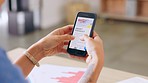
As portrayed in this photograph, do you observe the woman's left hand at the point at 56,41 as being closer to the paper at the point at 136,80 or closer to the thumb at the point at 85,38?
the thumb at the point at 85,38

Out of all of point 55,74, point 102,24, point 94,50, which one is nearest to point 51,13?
point 102,24

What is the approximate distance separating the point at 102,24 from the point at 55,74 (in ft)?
10.7

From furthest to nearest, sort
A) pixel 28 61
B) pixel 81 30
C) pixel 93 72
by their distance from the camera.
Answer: pixel 81 30 < pixel 28 61 < pixel 93 72

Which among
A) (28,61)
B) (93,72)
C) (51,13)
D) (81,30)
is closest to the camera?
(93,72)

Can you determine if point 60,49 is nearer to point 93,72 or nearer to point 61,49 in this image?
point 61,49

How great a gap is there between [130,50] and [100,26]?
1.04 meters

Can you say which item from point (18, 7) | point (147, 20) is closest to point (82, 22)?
point (18, 7)

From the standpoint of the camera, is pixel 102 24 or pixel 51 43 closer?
pixel 51 43

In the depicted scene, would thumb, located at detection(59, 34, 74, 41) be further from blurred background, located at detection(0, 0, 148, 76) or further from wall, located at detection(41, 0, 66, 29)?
wall, located at detection(41, 0, 66, 29)

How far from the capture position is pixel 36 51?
3.26 feet

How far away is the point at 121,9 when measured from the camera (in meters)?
4.61

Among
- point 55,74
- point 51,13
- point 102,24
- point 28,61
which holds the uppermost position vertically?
point 28,61

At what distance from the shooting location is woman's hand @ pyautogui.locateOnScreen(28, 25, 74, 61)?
100 centimetres

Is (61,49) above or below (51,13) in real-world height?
above
